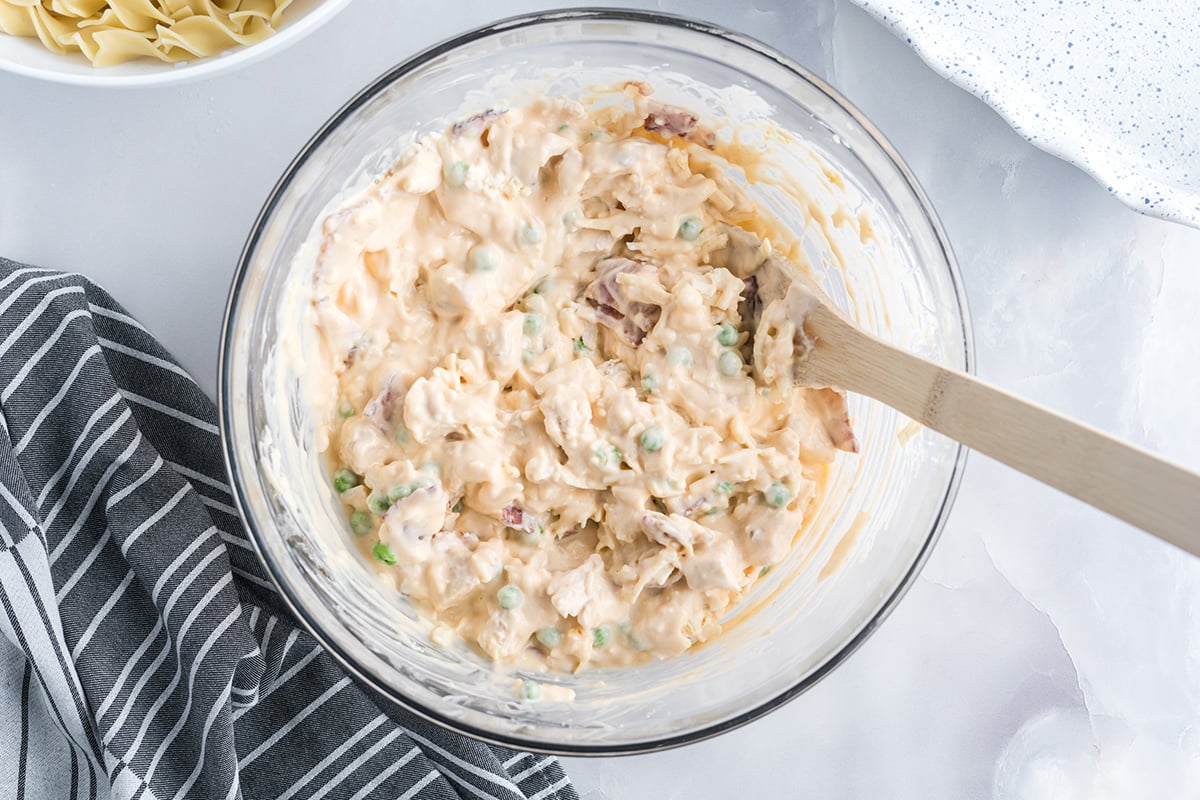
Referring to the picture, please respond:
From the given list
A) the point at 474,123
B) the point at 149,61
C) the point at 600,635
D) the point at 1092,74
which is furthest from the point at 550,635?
the point at 1092,74

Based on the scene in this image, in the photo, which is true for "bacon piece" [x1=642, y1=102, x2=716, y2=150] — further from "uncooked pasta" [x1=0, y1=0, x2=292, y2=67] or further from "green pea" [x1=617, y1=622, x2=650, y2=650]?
"green pea" [x1=617, y1=622, x2=650, y2=650]

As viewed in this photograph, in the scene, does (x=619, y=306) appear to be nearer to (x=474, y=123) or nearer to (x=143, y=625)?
(x=474, y=123)

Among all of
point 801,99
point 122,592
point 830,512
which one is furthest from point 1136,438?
point 122,592

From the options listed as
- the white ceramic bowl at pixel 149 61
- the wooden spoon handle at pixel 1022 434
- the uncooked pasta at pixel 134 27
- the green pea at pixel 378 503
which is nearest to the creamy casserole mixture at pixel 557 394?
the green pea at pixel 378 503

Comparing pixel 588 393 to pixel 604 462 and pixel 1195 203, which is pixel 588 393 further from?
pixel 1195 203

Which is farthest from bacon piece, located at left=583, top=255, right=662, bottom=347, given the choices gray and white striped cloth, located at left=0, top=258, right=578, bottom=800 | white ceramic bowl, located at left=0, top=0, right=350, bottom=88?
gray and white striped cloth, located at left=0, top=258, right=578, bottom=800

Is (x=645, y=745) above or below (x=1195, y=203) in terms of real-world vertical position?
below

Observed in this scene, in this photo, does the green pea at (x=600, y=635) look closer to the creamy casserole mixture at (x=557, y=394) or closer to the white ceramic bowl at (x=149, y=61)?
the creamy casserole mixture at (x=557, y=394)
